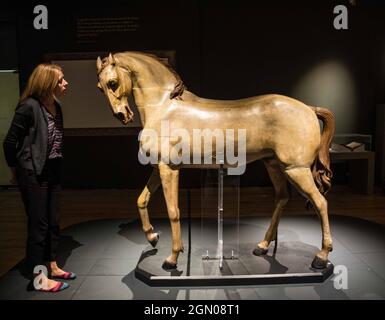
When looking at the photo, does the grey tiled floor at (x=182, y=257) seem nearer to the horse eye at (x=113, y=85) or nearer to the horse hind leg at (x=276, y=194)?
the horse hind leg at (x=276, y=194)

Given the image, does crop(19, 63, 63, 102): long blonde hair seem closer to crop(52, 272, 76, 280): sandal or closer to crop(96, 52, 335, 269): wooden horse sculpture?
crop(96, 52, 335, 269): wooden horse sculpture

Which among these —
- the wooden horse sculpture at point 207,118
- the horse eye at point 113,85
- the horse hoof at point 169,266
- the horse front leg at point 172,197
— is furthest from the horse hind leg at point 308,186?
the horse eye at point 113,85

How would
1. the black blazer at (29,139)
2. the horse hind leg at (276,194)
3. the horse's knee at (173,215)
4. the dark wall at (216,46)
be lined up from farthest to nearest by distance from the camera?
the dark wall at (216,46) < the horse hind leg at (276,194) < the horse's knee at (173,215) < the black blazer at (29,139)

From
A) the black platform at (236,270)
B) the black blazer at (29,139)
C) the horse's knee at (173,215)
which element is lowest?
the black platform at (236,270)

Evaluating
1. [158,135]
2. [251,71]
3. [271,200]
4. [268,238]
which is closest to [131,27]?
[251,71]

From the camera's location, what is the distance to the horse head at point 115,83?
2.85 metres

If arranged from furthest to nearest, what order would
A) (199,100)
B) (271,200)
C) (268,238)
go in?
(271,200)
(268,238)
(199,100)

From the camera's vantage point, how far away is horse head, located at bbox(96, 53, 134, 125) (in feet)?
9.36

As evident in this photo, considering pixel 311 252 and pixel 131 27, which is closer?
pixel 311 252

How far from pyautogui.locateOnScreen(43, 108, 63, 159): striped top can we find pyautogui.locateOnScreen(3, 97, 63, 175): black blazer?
0.31 feet

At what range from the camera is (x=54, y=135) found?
113 inches

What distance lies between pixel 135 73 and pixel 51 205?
1.13 m

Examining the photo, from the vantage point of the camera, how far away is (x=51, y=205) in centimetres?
299

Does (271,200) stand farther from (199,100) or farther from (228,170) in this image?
(199,100)
